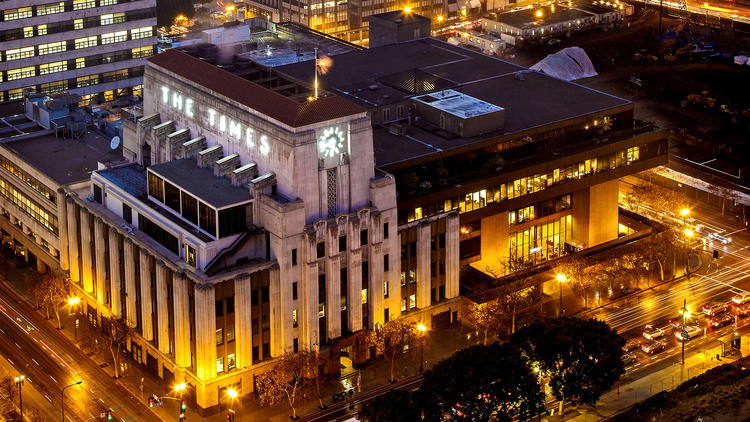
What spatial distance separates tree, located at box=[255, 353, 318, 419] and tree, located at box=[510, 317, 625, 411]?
3232 centimetres

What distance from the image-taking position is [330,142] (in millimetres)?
198875

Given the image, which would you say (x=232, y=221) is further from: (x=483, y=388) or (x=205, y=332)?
(x=483, y=388)

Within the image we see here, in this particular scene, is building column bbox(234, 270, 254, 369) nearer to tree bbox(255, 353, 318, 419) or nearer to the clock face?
tree bbox(255, 353, 318, 419)

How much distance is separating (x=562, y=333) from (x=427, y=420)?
975 inches

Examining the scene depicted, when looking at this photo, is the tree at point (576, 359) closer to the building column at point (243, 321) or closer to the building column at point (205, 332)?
the building column at point (243, 321)

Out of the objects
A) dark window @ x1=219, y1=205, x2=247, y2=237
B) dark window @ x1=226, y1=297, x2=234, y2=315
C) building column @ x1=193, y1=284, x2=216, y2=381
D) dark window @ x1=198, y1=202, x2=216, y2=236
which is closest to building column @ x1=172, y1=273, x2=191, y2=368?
building column @ x1=193, y1=284, x2=216, y2=381

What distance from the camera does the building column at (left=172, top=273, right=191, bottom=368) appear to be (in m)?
195

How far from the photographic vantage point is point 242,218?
650 ft

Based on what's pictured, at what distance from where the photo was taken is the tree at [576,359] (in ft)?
607

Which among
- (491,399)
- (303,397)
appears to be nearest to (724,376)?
(491,399)

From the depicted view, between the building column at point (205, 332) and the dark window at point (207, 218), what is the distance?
988 centimetres

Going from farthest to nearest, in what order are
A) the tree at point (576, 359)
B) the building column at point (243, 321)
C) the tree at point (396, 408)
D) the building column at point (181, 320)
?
the building column at point (181, 320)
the building column at point (243, 321)
the tree at point (576, 359)
the tree at point (396, 408)

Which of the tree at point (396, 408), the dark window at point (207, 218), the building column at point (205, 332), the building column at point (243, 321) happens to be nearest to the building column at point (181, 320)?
the building column at point (205, 332)

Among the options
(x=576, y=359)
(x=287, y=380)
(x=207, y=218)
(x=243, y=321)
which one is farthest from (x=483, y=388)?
(x=207, y=218)
